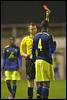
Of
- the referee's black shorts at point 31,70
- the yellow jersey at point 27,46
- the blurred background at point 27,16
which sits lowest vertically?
the referee's black shorts at point 31,70

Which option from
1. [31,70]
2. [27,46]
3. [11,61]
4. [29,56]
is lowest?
[31,70]

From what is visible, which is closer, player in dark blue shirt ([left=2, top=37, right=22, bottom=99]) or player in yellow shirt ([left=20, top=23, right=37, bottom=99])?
player in yellow shirt ([left=20, top=23, right=37, bottom=99])

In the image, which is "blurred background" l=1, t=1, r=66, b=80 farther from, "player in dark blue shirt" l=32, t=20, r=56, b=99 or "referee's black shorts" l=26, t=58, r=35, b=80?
"player in dark blue shirt" l=32, t=20, r=56, b=99

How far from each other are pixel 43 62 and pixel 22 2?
2282cm

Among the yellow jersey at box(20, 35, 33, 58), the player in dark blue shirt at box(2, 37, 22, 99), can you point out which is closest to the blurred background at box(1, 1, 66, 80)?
the player in dark blue shirt at box(2, 37, 22, 99)

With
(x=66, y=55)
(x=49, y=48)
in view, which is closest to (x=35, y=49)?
(x=49, y=48)

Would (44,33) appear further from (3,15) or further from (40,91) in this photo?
(3,15)

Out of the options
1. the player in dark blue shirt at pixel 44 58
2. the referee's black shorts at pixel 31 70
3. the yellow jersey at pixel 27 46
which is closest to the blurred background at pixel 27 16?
the yellow jersey at pixel 27 46

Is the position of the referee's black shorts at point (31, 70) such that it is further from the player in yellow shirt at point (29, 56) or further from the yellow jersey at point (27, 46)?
the yellow jersey at point (27, 46)

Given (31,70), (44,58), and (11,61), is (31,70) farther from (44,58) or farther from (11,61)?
(44,58)

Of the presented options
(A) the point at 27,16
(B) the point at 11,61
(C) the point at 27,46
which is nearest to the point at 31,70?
(C) the point at 27,46

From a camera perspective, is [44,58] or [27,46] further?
[27,46]

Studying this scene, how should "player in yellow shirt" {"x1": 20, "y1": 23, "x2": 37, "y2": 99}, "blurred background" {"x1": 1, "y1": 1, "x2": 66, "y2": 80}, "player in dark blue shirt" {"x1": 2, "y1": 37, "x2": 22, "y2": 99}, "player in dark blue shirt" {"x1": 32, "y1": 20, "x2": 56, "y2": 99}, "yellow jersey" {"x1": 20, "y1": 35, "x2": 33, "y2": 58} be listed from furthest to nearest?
"blurred background" {"x1": 1, "y1": 1, "x2": 66, "y2": 80} < "player in dark blue shirt" {"x1": 2, "y1": 37, "x2": 22, "y2": 99} < "yellow jersey" {"x1": 20, "y1": 35, "x2": 33, "y2": 58} < "player in yellow shirt" {"x1": 20, "y1": 23, "x2": 37, "y2": 99} < "player in dark blue shirt" {"x1": 32, "y1": 20, "x2": 56, "y2": 99}

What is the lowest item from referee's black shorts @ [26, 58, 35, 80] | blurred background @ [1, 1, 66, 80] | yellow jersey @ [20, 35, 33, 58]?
referee's black shorts @ [26, 58, 35, 80]
